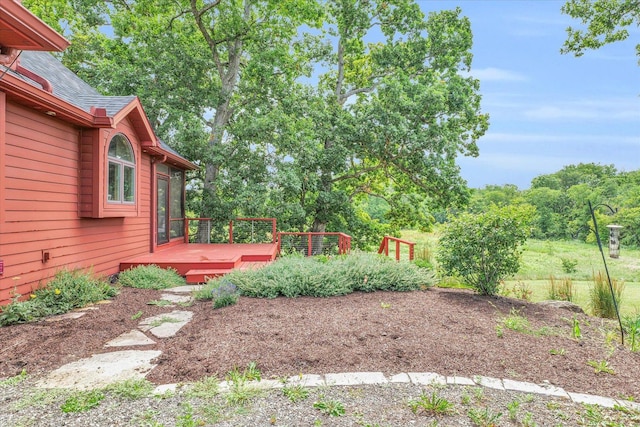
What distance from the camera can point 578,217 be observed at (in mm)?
30734

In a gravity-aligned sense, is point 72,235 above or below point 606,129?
below

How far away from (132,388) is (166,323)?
5.50 ft

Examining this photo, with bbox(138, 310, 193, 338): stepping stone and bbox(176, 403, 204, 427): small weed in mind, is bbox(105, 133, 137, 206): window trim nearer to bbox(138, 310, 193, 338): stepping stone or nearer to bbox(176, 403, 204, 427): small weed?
bbox(138, 310, 193, 338): stepping stone

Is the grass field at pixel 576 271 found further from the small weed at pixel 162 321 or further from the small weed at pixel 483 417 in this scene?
the small weed at pixel 162 321

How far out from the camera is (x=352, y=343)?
329 cm

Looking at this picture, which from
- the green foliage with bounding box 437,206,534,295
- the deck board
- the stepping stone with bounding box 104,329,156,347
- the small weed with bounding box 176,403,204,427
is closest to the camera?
the small weed with bounding box 176,403,204,427

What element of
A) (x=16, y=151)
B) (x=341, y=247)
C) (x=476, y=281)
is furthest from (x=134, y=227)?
(x=476, y=281)

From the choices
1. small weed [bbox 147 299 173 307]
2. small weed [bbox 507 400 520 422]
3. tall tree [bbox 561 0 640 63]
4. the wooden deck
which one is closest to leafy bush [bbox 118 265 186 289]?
the wooden deck

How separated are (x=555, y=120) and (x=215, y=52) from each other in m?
24.5

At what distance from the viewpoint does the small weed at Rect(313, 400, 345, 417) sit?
222 cm

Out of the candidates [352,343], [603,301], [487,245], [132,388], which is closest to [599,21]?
[603,301]

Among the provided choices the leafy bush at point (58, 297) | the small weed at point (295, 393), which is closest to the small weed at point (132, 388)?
the small weed at point (295, 393)

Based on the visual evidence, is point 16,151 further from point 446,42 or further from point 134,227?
point 446,42

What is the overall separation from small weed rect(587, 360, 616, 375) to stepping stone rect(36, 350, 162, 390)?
3470 millimetres
